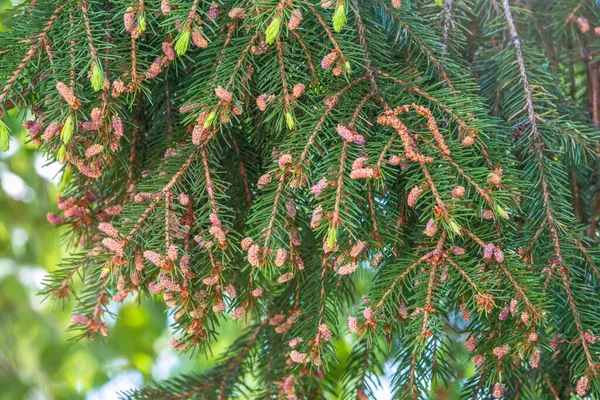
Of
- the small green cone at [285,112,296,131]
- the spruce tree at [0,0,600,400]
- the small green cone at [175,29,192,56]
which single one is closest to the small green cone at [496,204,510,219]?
the spruce tree at [0,0,600,400]

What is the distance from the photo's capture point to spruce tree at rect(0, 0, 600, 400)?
619 mm

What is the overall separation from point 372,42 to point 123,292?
1.39 ft

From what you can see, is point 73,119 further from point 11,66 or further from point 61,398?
point 61,398

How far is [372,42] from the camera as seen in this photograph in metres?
0.71

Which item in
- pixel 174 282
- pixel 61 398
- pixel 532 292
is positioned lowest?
pixel 61 398

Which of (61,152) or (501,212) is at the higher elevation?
(61,152)

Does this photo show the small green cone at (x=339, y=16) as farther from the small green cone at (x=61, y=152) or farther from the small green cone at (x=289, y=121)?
the small green cone at (x=61, y=152)

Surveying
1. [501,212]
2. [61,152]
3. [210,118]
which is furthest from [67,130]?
[501,212]

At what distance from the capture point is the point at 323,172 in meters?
0.63

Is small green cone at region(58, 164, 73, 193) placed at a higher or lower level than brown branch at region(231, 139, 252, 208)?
higher

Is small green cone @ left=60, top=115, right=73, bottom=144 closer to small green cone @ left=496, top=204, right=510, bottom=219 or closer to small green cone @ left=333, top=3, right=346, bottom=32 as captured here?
small green cone @ left=333, top=3, right=346, bottom=32

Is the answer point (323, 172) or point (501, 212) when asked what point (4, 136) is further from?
point (501, 212)

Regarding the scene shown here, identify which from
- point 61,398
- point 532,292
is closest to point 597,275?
point 532,292

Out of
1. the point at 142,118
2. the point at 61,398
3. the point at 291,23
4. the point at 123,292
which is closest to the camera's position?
the point at 291,23
